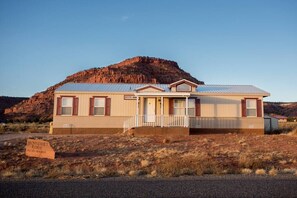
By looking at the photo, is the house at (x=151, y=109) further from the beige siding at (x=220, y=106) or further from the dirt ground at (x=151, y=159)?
the dirt ground at (x=151, y=159)

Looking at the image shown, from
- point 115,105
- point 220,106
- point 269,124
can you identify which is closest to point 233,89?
point 220,106

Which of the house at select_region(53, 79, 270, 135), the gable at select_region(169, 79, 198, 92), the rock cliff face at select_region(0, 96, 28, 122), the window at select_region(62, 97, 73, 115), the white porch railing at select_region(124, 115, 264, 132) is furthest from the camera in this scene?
the rock cliff face at select_region(0, 96, 28, 122)

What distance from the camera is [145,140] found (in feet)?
60.1

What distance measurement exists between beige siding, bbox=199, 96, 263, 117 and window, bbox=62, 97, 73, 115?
10525 mm

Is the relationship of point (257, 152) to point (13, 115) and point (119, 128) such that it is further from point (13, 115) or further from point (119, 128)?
point (13, 115)

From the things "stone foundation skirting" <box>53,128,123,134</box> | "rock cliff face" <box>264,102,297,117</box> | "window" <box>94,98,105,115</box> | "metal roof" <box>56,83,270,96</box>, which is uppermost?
"rock cliff face" <box>264,102,297,117</box>

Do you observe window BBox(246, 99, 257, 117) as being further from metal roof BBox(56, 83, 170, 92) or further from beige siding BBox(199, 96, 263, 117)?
metal roof BBox(56, 83, 170, 92)

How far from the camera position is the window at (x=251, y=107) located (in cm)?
2361

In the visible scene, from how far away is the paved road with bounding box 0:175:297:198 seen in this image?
5992mm

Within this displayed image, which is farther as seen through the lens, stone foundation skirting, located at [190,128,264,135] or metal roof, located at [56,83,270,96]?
metal roof, located at [56,83,270,96]

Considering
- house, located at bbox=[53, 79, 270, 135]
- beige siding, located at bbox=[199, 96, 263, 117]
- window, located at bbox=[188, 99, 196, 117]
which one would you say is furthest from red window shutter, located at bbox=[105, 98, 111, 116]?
beige siding, located at bbox=[199, 96, 263, 117]

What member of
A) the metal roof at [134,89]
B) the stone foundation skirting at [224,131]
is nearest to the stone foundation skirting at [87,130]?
the metal roof at [134,89]

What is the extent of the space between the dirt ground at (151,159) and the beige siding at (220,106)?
13.3ft

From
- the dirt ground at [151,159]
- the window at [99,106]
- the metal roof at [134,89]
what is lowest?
the dirt ground at [151,159]
